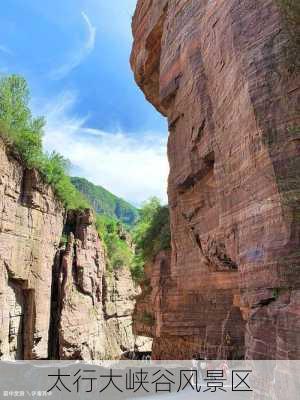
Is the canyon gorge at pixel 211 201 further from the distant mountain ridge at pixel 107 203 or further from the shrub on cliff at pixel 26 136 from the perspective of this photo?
the distant mountain ridge at pixel 107 203

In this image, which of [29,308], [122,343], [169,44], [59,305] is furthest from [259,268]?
[122,343]

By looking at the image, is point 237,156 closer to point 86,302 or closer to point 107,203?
point 86,302

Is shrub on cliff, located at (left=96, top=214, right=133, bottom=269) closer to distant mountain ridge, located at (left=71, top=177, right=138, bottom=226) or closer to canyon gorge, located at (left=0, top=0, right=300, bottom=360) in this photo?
canyon gorge, located at (left=0, top=0, right=300, bottom=360)

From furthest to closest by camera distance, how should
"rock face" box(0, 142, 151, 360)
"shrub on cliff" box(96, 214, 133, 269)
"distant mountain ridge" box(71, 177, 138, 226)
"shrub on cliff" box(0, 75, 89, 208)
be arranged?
"distant mountain ridge" box(71, 177, 138, 226) < "shrub on cliff" box(96, 214, 133, 269) < "shrub on cliff" box(0, 75, 89, 208) < "rock face" box(0, 142, 151, 360)

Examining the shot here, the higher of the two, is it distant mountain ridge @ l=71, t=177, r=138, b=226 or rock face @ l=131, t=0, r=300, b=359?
distant mountain ridge @ l=71, t=177, r=138, b=226

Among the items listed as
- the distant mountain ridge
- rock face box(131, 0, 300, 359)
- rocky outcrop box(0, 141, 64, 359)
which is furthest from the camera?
the distant mountain ridge

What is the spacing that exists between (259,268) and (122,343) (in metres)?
30.5

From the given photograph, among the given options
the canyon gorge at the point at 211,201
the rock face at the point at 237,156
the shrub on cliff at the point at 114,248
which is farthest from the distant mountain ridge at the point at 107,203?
the rock face at the point at 237,156

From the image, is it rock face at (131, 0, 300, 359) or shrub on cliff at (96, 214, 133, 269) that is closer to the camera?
rock face at (131, 0, 300, 359)

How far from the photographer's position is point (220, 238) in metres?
8.66

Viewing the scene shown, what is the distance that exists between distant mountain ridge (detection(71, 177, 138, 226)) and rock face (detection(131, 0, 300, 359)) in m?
85.1

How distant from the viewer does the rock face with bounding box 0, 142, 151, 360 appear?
21312 millimetres

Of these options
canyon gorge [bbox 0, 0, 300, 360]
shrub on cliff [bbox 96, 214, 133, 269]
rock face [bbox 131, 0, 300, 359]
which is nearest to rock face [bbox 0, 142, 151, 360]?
canyon gorge [bbox 0, 0, 300, 360]

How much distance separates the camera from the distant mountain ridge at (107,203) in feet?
321
